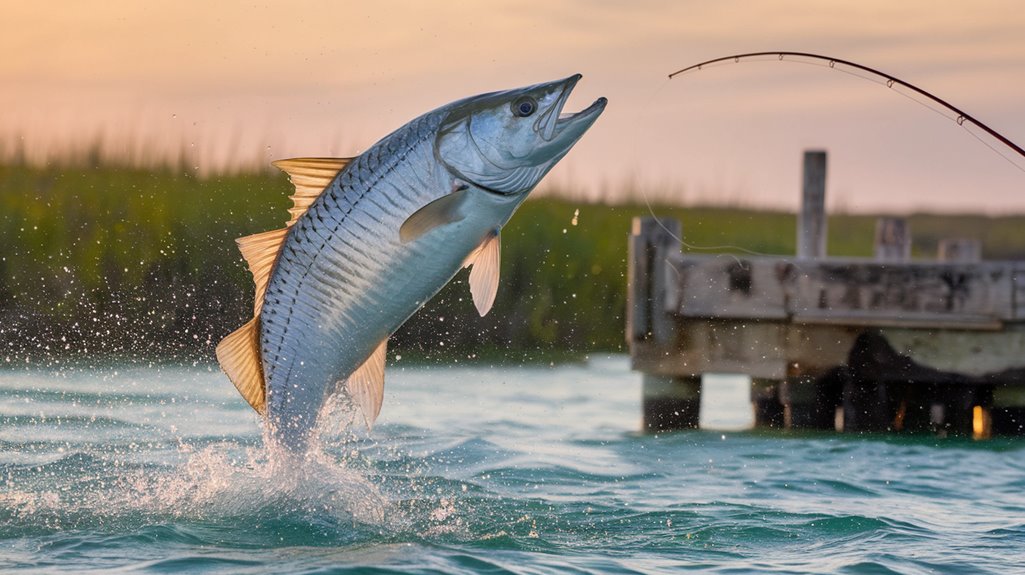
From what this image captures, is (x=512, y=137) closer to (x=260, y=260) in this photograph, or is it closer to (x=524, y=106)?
(x=524, y=106)

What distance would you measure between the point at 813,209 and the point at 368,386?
25.4 feet

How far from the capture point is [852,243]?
2272 centimetres

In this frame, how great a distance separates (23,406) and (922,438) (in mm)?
6602

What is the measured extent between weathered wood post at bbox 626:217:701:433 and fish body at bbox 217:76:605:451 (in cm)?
569

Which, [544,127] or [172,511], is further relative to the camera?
[172,511]

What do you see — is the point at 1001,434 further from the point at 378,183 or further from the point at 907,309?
the point at 378,183

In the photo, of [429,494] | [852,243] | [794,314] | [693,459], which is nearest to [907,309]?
[794,314]

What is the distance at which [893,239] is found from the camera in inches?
608

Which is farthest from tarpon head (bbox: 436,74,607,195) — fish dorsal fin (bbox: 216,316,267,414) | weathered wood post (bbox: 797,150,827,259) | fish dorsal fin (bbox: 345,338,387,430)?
weathered wood post (bbox: 797,150,827,259)

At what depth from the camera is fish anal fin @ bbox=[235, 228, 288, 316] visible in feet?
17.8

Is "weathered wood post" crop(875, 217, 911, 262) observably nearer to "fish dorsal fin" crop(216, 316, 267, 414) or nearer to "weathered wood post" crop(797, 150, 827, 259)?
"weathered wood post" crop(797, 150, 827, 259)

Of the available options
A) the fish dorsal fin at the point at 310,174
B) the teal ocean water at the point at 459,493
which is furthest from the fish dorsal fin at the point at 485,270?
the teal ocean water at the point at 459,493

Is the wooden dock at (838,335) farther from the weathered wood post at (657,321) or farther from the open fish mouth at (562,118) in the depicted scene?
the open fish mouth at (562,118)

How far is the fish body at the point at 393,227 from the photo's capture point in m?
5.15
